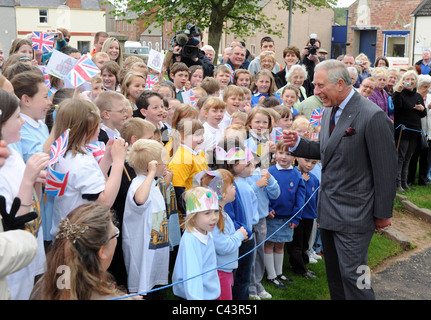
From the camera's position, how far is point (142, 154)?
4.15m

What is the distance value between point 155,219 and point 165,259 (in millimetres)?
381

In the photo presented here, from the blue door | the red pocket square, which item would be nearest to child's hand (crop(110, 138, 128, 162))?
the red pocket square

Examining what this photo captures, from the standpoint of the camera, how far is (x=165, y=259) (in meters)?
4.35

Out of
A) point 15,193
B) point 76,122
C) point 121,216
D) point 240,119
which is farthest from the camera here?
point 240,119

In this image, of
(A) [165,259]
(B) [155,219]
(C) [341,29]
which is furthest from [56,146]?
(C) [341,29]

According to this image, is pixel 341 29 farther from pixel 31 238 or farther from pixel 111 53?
pixel 31 238

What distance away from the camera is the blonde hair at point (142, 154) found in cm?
414

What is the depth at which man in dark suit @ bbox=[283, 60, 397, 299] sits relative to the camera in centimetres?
411

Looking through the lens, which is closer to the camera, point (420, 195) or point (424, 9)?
point (420, 195)

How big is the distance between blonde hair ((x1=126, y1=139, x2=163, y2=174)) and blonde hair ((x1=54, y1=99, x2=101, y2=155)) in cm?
49

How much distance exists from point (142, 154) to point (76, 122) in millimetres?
650

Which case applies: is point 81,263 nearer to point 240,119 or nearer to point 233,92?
point 240,119

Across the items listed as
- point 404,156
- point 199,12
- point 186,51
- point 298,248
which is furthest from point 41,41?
point 199,12

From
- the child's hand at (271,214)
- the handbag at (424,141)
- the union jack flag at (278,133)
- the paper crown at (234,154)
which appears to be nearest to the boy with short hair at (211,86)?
the union jack flag at (278,133)
